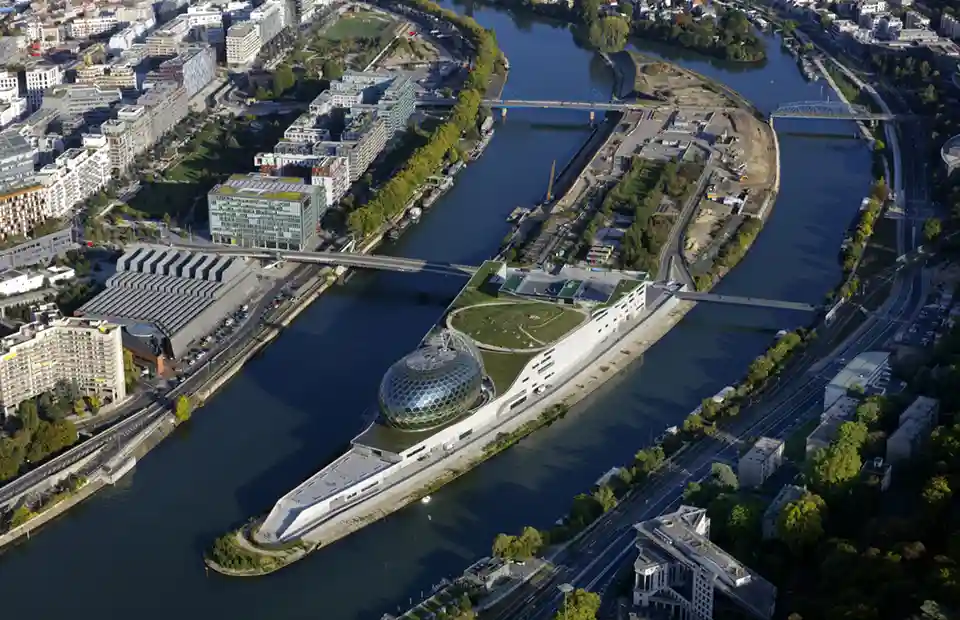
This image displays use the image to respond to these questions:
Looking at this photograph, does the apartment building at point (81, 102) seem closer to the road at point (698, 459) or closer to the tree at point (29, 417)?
the tree at point (29, 417)

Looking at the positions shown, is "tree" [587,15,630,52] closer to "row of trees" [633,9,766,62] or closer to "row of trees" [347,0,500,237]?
"row of trees" [633,9,766,62]

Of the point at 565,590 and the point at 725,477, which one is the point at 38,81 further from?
the point at 565,590

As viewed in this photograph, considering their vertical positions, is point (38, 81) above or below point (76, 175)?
below

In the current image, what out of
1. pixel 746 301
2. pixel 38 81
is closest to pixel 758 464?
pixel 746 301

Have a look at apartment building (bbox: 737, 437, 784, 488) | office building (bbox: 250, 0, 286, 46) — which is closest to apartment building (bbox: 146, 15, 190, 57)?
office building (bbox: 250, 0, 286, 46)

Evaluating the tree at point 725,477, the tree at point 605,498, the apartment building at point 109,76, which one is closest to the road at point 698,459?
the tree at point 605,498

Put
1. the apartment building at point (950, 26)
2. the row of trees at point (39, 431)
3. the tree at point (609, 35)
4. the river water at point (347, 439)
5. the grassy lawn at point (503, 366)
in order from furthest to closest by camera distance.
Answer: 1. the tree at point (609, 35)
2. the apartment building at point (950, 26)
3. the grassy lawn at point (503, 366)
4. the row of trees at point (39, 431)
5. the river water at point (347, 439)
